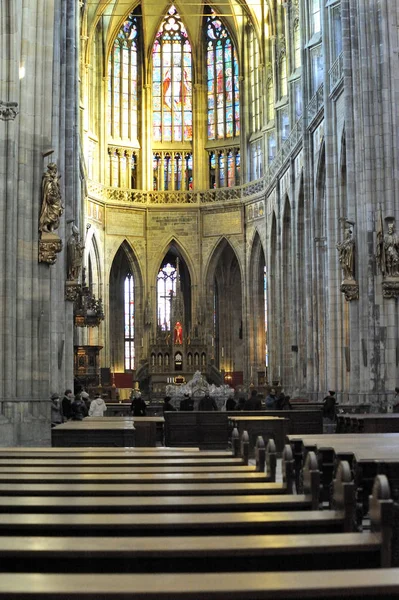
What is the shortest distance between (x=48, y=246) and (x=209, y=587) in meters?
16.0

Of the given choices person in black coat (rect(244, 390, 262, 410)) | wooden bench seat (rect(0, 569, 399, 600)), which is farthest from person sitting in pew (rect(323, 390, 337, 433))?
wooden bench seat (rect(0, 569, 399, 600))

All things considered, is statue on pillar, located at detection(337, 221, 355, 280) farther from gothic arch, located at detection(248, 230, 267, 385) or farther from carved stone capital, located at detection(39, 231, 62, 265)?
gothic arch, located at detection(248, 230, 267, 385)

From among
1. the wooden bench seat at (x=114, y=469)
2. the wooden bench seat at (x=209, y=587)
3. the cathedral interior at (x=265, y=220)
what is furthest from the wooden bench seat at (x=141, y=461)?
the cathedral interior at (x=265, y=220)

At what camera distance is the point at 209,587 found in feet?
10.4

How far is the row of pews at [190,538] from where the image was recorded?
→ 319cm

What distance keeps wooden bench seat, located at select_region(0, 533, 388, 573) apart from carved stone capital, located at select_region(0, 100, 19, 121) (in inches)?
573

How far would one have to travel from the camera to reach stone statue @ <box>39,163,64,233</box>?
18.8 m

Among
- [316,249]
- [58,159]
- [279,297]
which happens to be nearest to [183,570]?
[58,159]

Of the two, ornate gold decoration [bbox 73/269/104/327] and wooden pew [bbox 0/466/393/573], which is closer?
wooden pew [bbox 0/466/393/573]

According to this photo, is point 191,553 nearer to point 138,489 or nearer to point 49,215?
point 138,489

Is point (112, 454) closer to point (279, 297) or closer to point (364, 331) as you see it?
point (364, 331)

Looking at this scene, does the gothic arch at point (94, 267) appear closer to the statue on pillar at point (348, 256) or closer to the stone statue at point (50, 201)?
the statue on pillar at point (348, 256)

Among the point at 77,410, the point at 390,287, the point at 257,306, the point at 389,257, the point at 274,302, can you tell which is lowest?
the point at 77,410

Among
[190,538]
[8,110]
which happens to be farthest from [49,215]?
[190,538]
